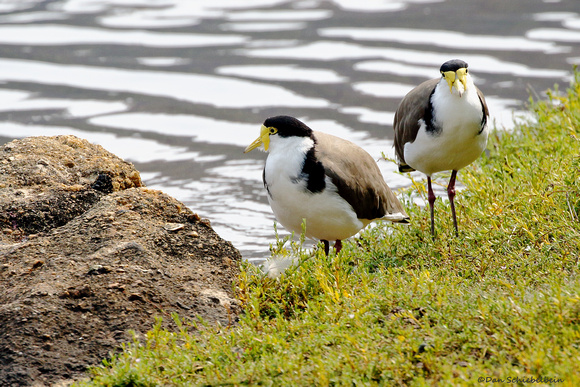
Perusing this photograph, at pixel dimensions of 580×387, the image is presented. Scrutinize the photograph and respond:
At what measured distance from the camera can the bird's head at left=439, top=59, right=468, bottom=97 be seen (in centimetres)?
616

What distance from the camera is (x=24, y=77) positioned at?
12.5m

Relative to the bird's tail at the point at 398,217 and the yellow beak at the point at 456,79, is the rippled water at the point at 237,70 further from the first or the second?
the yellow beak at the point at 456,79

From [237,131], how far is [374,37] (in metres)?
4.07

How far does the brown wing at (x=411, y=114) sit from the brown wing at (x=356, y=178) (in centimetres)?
42

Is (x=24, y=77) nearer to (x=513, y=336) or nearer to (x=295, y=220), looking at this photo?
(x=295, y=220)

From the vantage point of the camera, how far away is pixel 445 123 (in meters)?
6.31

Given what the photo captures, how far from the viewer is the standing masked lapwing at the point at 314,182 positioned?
5848mm

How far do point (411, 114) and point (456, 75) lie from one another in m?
0.61

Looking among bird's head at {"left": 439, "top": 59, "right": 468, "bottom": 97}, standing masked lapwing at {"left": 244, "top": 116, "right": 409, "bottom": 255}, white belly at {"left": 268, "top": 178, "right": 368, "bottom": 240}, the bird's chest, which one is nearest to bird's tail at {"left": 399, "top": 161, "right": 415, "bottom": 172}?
standing masked lapwing at {"left": 244, "top": 116, "right": 409, "bottom": 255}

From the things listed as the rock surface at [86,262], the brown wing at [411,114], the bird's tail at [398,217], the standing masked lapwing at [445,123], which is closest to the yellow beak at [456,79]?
the standing masked lapwing at [445,123]

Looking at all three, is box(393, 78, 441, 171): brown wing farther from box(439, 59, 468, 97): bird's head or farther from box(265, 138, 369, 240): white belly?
box(265, 138, 369, 240): white belly

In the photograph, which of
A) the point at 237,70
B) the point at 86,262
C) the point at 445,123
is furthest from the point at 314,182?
the point at 237,70

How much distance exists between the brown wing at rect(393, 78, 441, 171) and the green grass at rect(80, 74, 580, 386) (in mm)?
886

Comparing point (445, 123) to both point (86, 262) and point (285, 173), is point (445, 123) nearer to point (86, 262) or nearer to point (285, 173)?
point (285, 173)
